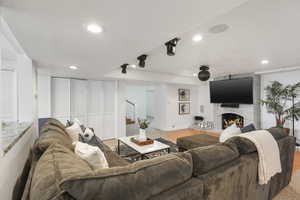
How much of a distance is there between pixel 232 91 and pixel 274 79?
1.30 m

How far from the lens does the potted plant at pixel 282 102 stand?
401 centimetres

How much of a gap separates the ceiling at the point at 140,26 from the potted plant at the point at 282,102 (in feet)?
6.23

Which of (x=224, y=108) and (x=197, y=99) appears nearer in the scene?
(x=224, y=108)

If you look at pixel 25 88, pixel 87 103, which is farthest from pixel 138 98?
pixel 25 88

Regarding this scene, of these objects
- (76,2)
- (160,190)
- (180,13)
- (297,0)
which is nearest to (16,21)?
(76,2)

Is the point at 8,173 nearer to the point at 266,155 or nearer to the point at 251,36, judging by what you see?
the point at 266,155

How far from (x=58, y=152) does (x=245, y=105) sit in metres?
6.01

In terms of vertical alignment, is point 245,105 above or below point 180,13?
below

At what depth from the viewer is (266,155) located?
1608 mm

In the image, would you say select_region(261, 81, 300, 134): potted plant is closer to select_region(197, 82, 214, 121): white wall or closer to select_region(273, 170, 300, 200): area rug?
select_region(197, 82, 214, 121): white wall

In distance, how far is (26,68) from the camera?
2604 millimetres

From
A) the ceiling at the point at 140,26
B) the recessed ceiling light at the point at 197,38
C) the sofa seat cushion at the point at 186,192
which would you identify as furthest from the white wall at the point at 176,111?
the sofa seat cushion at the point at 186,192

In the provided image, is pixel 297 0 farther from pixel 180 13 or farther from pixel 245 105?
pixel 245 105

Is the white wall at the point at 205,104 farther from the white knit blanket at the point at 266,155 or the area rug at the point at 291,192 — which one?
the white knit blanket at the point at 266,155
